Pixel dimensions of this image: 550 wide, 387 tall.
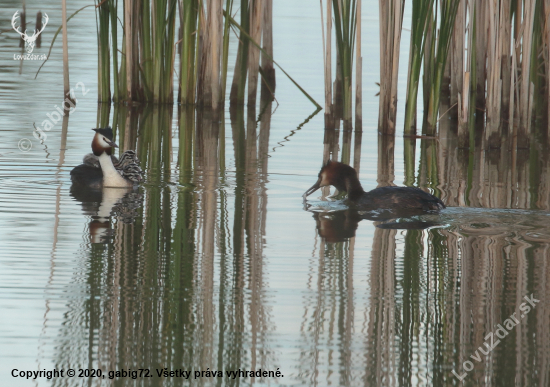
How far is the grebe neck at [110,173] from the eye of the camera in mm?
7598

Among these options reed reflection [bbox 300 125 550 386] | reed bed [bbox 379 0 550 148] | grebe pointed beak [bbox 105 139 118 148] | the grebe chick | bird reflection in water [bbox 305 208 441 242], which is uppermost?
reed bed [bbox 379 0 550 148]

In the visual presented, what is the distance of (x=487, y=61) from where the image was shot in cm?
1004

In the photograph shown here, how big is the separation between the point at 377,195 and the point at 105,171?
2.46 meters

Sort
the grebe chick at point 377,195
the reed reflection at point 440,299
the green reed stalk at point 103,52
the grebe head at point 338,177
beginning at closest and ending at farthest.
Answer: the reed reflection at point 440,299, the grebe chick at point 377,195, the grebe head at point 338,177, the green reed stalk at point 103,52

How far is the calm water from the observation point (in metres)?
3.81

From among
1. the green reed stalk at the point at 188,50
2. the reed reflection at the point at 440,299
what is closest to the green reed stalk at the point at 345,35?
the green reed stalk at the point at 188,50

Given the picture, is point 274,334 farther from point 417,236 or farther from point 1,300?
point 417,236

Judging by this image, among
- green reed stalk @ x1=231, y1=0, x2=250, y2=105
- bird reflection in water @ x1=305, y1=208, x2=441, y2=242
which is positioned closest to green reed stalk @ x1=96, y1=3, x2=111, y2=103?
green reed stalk @ x1=231, y1=0, x2=250, y2=105

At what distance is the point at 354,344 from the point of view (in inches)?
158

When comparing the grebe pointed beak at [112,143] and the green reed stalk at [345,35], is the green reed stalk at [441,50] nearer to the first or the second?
the green reed stalk at [345,35]

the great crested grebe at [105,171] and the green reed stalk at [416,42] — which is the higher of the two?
the green reed stalk at [416,42]

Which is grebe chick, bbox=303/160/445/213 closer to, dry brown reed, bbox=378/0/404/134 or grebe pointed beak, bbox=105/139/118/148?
grebe pointed beak, bbox=105/139/118/148

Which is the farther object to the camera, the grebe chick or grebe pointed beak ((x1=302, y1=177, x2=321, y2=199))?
grebe pointed beak ((x1=302, y1=177, x2=321, y2=199))

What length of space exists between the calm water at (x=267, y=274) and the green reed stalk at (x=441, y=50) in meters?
0.85
